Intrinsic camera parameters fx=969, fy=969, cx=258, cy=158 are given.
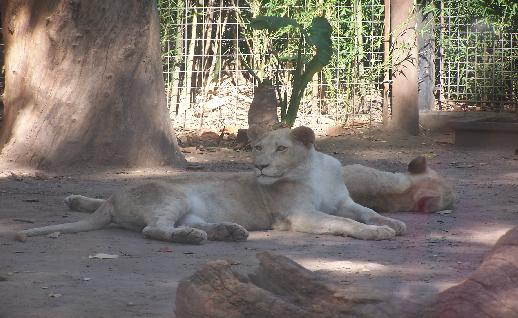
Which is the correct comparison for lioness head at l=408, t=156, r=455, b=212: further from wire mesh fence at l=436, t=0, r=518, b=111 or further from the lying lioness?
wire mesh fence at l=436, t=0, r=518, b=111

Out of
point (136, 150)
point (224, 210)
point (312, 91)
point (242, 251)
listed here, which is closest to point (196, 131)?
point (312, 91)

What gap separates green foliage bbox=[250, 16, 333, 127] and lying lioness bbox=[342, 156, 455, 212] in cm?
422

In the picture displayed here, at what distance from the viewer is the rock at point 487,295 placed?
2955 millimetres

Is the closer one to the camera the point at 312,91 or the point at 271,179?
the point at 271,179

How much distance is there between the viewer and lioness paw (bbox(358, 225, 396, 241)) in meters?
6.35

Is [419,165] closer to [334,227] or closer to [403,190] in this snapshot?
[403,190]

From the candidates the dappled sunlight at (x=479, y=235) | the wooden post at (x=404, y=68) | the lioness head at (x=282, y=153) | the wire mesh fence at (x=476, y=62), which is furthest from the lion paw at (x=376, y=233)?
the wire mesh fence at (x=476, y=62)

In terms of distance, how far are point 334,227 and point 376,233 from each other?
0.32 metres

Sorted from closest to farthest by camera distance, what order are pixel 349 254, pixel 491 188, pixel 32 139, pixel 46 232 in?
pixel 349 254
pixel 46 232
pixel 491 188
pixel 32 139

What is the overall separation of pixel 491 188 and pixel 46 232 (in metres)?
4.27

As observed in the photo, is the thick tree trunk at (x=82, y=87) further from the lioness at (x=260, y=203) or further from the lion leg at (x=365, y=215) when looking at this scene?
the lion leg at (x=365, y=215)

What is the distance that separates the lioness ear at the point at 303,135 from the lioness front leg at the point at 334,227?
52 centimetres

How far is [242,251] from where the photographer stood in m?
5.84

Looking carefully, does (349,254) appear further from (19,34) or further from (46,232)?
(19,34)
